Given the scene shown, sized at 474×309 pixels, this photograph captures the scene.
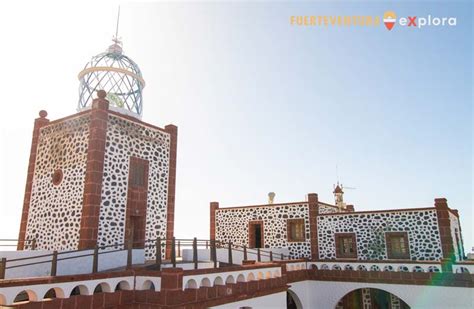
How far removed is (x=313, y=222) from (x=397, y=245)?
13.1 ft

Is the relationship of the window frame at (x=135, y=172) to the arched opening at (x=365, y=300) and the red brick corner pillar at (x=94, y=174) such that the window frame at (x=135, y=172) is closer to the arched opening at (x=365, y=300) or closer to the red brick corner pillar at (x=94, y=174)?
the red brick corner pillar at (x=94, y=174)

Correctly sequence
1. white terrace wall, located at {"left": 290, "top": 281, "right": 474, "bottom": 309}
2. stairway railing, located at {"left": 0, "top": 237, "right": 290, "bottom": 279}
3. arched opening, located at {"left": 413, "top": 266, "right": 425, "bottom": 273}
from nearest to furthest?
stairway railing, located at {"left": 0, "top": 237, "right": 290, "bottom": 279}, white terrace wall, located at {"left": 290, "top": 281, "right": 474, "bottom": 309}, arched opening, located at {"left": 413, "top": 266, "right": 425, "bottom": 273}

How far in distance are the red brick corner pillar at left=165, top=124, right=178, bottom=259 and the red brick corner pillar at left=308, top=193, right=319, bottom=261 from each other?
25.3 feet

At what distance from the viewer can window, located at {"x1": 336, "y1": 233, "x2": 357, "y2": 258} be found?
56.0 ft

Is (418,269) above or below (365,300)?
above

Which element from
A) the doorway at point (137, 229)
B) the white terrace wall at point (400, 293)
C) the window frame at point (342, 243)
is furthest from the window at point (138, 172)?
the window frame at point (342, 243)

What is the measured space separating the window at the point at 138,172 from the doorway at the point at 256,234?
863 cm

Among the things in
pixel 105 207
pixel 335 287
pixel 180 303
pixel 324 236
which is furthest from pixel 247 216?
pixel 180 303

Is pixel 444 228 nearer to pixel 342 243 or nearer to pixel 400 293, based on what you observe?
pixel 400 293

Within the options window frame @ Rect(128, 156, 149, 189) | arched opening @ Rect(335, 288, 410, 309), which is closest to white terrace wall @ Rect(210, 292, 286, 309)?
window frame @ Rect(128, 156, 149, 189)

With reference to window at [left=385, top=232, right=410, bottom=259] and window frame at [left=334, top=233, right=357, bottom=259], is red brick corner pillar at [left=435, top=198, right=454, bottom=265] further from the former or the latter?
window frame at [left=334, top=233, right=357, bottom=259]

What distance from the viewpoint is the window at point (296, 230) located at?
18.4 meters

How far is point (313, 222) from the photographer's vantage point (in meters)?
18.1

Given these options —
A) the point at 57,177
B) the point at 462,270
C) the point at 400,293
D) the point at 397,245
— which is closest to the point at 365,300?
the point at 397,245
